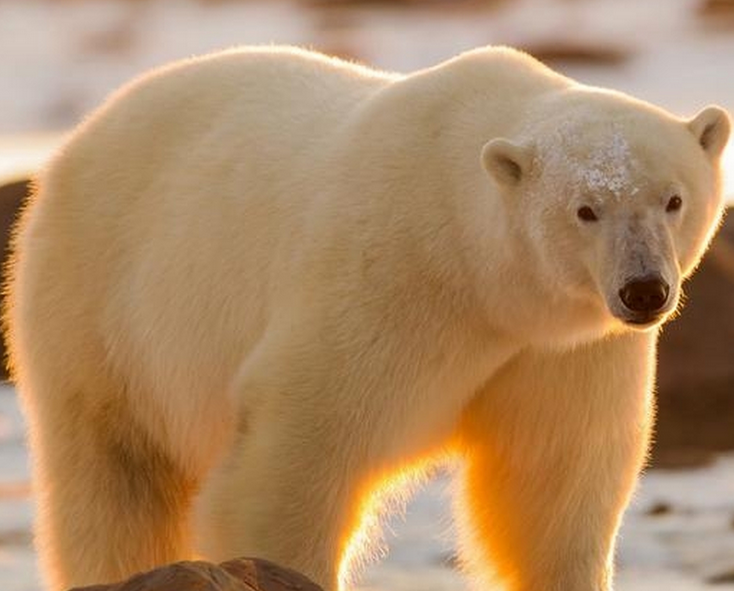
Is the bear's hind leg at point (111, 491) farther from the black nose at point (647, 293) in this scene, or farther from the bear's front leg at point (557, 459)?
the black nose at point (647, 293)

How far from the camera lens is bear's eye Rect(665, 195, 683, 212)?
4953 mm

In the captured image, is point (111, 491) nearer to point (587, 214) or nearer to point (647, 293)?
point (587, 214)

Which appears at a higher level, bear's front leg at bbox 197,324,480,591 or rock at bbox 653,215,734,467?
rock at bbox 653,215,734,467

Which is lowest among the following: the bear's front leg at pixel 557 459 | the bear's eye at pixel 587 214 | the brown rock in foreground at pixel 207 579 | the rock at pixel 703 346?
the brown rock in foreground at pixel 207 579

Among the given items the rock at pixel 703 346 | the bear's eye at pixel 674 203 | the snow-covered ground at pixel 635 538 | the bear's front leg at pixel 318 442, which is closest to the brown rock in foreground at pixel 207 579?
the bear's front leg at pixel 318 442

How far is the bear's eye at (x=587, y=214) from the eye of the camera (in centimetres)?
495

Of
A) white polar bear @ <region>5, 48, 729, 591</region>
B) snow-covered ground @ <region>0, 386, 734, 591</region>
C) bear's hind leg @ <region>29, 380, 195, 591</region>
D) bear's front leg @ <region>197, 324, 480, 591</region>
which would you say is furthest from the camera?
snow-covered ground @ <region>0, 386, 734, 591</region>

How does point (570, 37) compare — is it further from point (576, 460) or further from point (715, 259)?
point (576, 460)

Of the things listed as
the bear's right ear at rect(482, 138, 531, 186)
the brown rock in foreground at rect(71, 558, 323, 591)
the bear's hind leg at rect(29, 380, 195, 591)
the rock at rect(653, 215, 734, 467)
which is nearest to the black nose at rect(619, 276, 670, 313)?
the bear's right ear at rect(482, 138, 531, 186)

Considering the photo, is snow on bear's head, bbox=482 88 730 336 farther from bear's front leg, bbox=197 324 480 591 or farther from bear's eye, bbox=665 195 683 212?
bear's front leg, bbox=197 324 480 591

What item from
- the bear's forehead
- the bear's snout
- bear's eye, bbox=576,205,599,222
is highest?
the bear's forehead

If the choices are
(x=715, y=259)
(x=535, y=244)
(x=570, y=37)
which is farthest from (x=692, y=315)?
(x=570, y=37)

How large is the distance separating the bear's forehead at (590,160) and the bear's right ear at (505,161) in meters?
0.04

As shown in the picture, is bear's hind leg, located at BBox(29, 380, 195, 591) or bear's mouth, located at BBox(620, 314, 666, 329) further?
bear's hind leg, located at BBox(29, 380, 195, 591)
